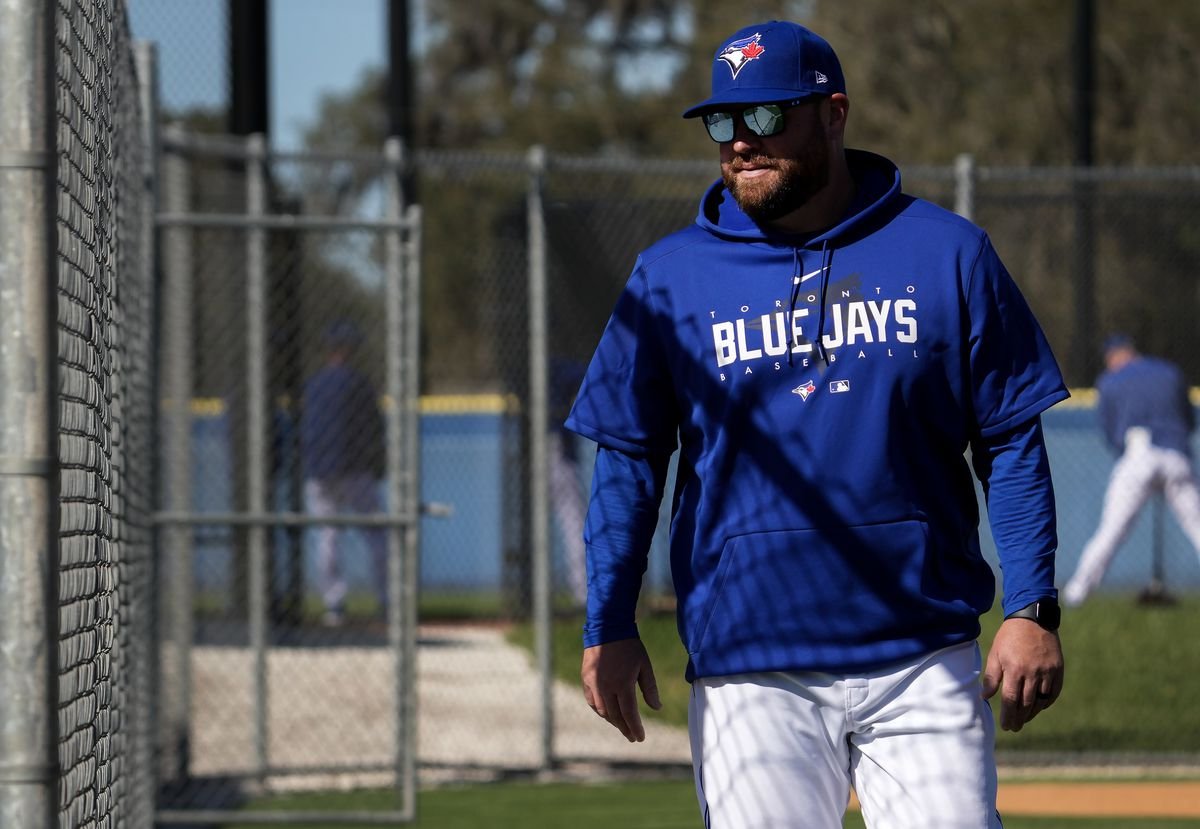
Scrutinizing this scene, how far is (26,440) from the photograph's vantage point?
2.12 meters

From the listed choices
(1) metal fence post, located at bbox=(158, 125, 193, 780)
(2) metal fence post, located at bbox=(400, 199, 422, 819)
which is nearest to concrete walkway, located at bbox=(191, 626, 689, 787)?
(1) metal fence post, located at bbox=(158, 125, 193, 780)

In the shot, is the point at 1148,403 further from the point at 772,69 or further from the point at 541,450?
the point at 772,69

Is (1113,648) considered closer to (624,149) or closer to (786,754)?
(786,754)

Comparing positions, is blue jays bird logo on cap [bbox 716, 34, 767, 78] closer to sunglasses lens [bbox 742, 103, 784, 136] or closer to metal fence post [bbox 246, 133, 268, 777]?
sunglasses lens [bbox 742, 103, 784, 136]

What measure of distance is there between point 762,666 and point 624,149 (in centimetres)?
3830

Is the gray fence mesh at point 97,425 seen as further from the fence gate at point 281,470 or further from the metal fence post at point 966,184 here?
the metal fence post at point 966,184

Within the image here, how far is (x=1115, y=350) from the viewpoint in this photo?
10625mm

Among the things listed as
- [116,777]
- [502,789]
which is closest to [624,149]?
[502,789]

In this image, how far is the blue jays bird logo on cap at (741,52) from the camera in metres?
3.60

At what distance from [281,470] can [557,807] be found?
235cm

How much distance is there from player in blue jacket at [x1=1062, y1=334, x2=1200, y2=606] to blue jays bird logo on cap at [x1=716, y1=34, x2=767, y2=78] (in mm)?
7582

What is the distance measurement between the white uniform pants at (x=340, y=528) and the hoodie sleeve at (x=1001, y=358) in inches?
237

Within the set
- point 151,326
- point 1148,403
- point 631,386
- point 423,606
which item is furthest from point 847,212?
point 423,606

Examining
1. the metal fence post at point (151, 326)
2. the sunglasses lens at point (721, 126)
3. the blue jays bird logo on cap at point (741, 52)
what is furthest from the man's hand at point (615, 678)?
the metal fence post at point (151, 326)
